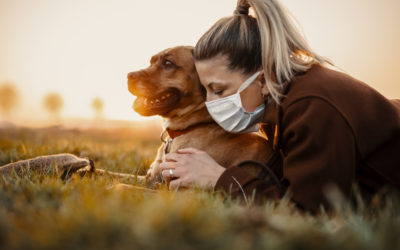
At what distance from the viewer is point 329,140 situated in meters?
2.01

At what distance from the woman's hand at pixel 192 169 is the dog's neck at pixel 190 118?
1.55 ft

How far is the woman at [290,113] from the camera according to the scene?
2021 mm

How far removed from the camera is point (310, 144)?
2.04 m

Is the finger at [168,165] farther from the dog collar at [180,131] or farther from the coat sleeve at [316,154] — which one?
the coat sleeve at [316,154]

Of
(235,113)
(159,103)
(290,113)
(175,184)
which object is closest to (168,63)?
(159,103)

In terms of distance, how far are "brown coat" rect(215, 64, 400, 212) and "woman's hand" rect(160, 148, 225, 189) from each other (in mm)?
147

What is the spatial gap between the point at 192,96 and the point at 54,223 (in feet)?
6.97

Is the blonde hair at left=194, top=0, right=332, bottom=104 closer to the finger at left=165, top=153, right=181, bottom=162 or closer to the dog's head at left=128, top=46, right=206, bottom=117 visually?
the dog's head at left=128, top=46, right=206, bottom=117

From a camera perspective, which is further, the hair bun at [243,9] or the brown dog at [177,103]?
the brown dog at [177,103]

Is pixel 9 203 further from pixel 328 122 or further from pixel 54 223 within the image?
pixel 328 122

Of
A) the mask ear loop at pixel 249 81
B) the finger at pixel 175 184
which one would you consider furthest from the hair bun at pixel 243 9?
the finger at pixel 175 184

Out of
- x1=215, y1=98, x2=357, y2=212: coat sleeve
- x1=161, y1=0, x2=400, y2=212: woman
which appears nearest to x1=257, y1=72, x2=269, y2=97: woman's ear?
x1=161, y1=0, x2=400, y2=212: woman

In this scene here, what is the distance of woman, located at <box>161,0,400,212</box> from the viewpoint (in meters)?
2.02

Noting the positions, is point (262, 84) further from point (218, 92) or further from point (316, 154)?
point (316, 154)
